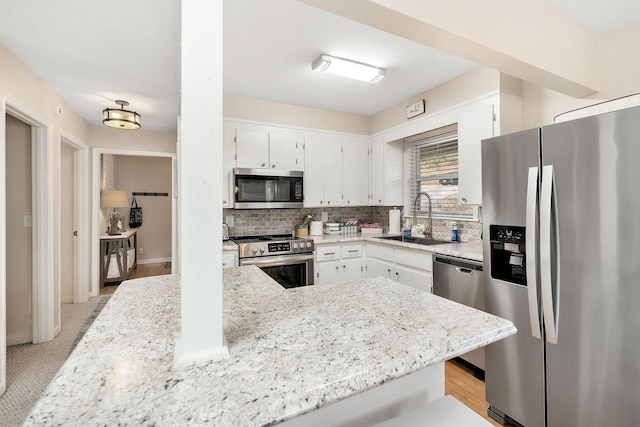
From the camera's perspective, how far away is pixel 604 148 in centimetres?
142

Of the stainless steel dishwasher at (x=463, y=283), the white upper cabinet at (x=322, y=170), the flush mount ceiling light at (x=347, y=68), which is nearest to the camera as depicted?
the stainless steel dishwasher at (x=463, y=283)

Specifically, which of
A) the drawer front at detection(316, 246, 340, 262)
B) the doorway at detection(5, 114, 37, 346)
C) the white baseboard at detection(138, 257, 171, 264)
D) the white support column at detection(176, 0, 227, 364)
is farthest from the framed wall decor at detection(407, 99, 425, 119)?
the white baseboard at detection(138, 257, 171, 264)

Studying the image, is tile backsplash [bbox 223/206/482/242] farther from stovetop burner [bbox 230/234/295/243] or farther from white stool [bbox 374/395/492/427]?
white stool [bbox 374/395/492/427]

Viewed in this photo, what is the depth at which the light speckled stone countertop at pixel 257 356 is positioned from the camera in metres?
0.55

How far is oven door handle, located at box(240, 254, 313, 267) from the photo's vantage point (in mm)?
2973

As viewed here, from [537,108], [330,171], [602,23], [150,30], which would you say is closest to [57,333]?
[150,30]

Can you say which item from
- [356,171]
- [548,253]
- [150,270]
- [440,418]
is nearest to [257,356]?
[440,418]

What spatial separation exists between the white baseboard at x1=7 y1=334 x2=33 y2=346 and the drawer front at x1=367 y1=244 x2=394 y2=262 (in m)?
3.48

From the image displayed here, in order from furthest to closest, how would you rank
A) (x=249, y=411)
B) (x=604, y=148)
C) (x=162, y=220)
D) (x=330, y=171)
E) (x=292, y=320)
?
(x=162, y=220) < (x=330, y=171) < (x=604, y=148) < (x=292, y=320) < (x=249, y=411)

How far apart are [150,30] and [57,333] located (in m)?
3.09

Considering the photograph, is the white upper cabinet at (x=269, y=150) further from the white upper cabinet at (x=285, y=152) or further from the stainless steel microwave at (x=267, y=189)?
the stainless steel microwave at (x=267, y=189)

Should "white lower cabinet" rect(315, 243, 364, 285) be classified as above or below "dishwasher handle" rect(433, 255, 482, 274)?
below

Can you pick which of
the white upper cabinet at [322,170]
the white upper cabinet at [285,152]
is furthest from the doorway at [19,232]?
the white upper cabinet at [322,170]

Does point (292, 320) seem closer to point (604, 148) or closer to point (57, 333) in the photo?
point (604, 148)
